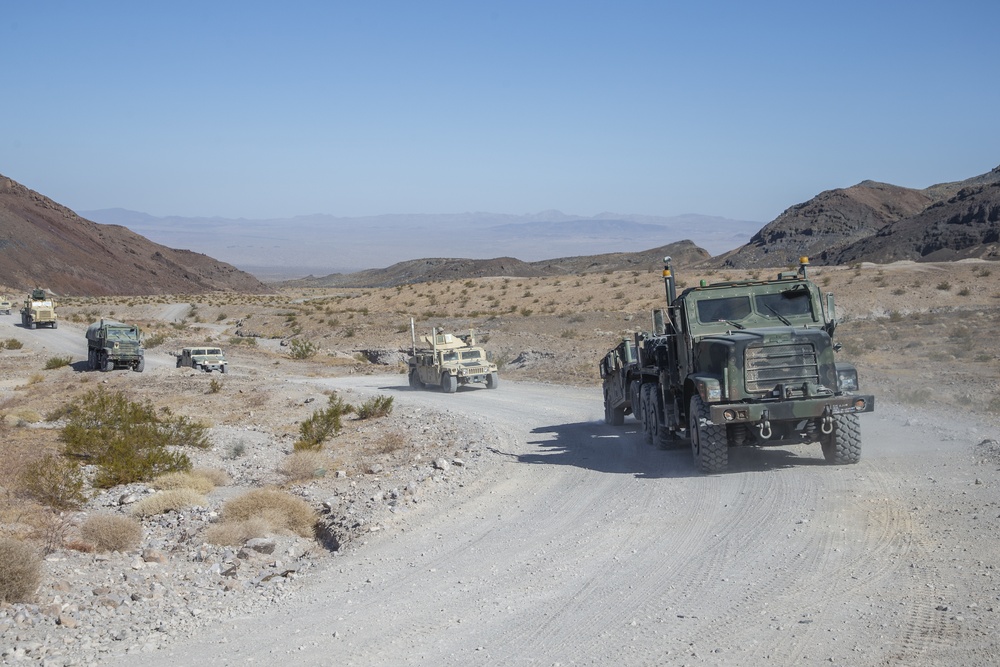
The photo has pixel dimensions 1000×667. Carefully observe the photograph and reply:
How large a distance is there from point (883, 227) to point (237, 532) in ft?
354

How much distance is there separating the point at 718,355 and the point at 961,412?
6.99 meters

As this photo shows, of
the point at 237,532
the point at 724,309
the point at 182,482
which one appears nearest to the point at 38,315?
the point at 182,482

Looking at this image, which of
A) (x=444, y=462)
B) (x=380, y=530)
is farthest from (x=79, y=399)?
(x=380, y=530)

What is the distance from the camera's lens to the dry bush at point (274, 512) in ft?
39.4

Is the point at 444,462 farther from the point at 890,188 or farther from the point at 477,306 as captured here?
the point at 890,188

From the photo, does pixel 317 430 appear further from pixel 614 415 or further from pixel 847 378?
pixel 847 378

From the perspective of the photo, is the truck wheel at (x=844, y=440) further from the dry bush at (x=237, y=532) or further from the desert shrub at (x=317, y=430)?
the desert shrub at (x=317, y=430)

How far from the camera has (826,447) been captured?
13211mm

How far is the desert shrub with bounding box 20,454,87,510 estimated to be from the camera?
45.0 feet

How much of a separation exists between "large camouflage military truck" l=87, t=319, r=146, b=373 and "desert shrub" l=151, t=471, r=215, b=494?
86.1ft

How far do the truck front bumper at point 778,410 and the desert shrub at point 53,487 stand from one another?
921cm

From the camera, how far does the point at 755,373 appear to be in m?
12.8

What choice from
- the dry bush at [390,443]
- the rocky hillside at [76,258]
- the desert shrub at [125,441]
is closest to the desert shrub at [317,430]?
the dry bush at [390,443]

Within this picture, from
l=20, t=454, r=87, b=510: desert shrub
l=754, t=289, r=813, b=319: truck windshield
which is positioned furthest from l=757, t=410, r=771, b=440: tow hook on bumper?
l=20, t=454, r=87, b=510: desert shrub
